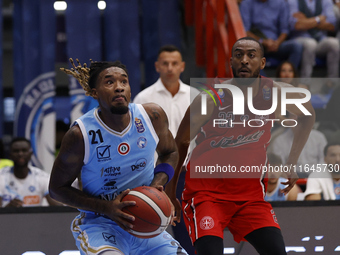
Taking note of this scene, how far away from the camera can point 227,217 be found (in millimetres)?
3865

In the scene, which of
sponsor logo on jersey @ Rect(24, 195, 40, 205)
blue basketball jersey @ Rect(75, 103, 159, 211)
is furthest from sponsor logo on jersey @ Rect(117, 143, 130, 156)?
sponsor logo on jersey @ Rect(24, 195, 40, 205)

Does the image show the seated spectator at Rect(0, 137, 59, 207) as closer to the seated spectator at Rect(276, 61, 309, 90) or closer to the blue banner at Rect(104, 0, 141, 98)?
the blue banner at Rect(104, 0, 141, 98)

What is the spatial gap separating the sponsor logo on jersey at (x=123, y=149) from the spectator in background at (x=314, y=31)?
4.00 m

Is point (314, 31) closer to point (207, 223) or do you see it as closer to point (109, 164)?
point (207, 223)

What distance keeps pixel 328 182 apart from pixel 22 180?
10.8 feet

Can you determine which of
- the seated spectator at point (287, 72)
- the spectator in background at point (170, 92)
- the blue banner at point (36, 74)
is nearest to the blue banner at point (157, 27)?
the blue banner at point (36, 74)

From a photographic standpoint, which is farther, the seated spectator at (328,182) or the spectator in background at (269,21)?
the spectator in background at (269,21)

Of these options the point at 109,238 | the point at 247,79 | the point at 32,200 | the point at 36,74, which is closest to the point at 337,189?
the point at 247,79

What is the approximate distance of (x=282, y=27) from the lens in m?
7.04

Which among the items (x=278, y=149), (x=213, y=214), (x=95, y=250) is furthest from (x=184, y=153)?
(x=278, y=149)

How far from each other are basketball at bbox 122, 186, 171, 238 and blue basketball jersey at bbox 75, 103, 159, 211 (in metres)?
0.22

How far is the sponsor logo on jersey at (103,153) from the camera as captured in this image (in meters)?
3.44

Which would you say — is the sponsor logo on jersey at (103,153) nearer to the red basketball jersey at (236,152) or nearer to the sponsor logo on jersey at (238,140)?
the red basketball jersey at (236,152)

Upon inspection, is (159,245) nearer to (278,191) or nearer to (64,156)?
(64,156)
